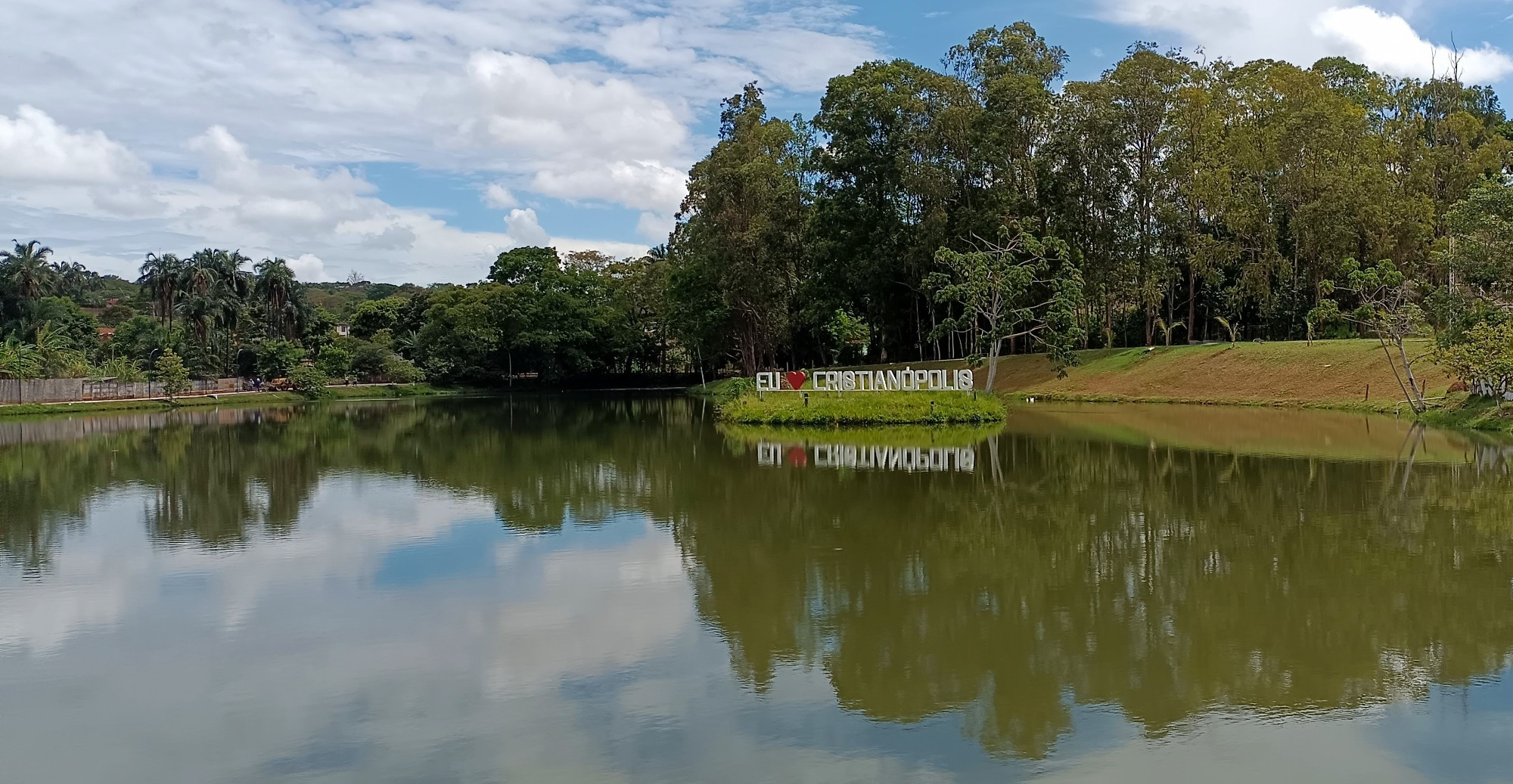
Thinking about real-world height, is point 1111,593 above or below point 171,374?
below

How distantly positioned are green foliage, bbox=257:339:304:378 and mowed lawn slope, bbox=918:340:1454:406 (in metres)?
40.5

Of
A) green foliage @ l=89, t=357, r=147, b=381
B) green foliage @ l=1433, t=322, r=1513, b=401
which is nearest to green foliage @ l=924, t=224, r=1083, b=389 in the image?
green foliage @ l=1433, t=322, r=1513, b=401

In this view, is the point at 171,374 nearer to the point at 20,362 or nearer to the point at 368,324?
the point at 20,362

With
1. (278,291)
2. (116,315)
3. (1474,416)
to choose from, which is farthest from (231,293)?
(1474,416)

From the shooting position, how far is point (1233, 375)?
36.2m

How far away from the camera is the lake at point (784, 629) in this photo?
6.07 meters

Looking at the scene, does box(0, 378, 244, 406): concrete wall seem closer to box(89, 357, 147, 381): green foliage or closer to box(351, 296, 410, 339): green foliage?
box(89, 357, 147, 381): green foliage

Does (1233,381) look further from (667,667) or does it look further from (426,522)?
(667,667)

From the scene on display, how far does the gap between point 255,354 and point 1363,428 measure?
197 feet

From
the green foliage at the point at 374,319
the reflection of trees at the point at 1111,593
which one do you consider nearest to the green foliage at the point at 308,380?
the green foliage at the point at 374,319

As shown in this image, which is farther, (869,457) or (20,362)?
(20,362)

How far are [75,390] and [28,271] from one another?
767 inches

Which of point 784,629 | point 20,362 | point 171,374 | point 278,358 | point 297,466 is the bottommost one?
point 784,629

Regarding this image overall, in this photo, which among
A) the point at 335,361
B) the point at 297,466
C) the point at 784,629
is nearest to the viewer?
the point at 784,629
